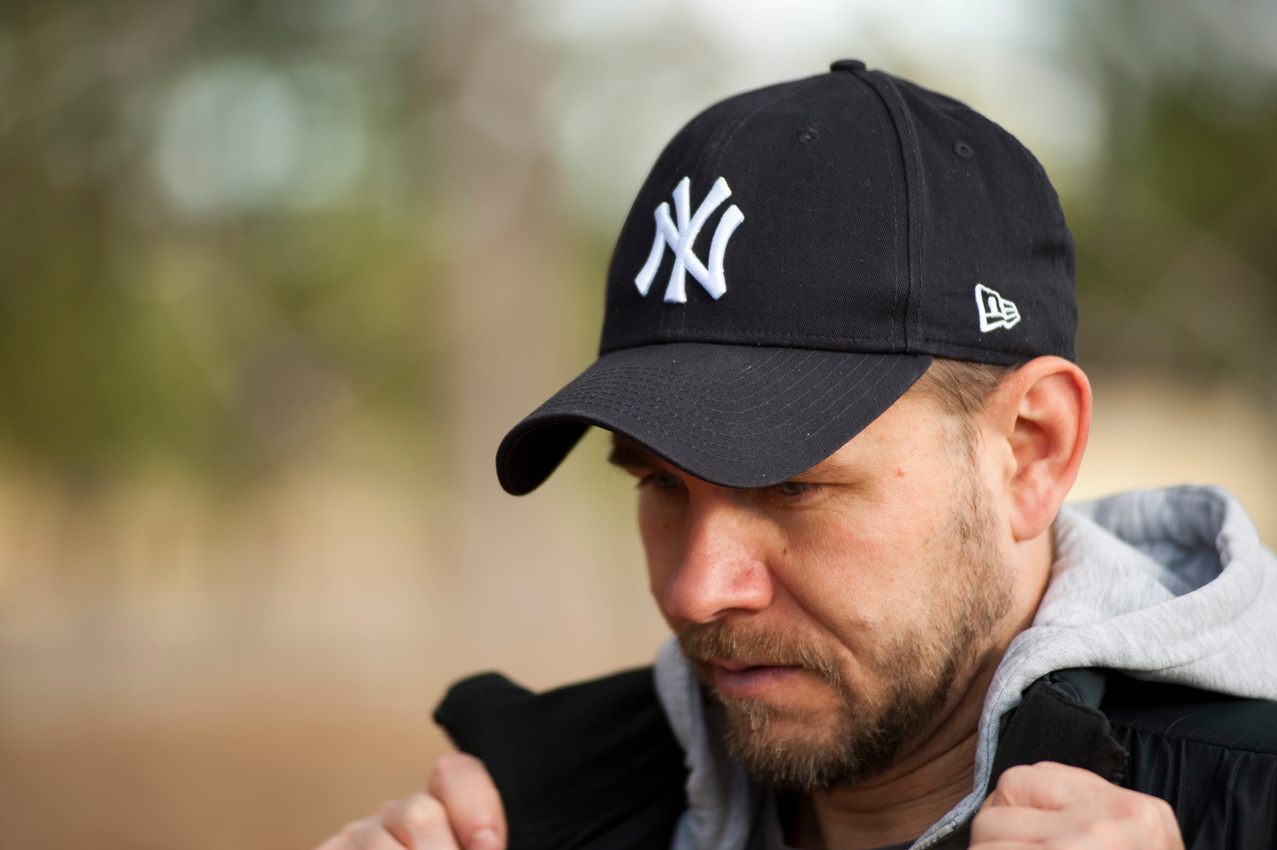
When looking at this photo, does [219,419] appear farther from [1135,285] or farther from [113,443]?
[1135,285]

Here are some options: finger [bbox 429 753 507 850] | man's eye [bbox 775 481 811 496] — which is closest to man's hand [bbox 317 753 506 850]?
finger [bbox 429 753 507 850]

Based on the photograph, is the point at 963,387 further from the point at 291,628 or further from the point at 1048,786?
the point at 291,628

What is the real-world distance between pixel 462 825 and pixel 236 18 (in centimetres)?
760

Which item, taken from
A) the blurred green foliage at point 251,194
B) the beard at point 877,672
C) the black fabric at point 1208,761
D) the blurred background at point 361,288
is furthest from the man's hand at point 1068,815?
the blurred green foliage at point 251,194

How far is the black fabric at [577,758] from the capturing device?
1724mm

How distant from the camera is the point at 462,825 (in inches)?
63.5

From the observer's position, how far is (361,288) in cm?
809

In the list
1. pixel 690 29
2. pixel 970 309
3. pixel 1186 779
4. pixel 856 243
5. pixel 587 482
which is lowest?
pixel 587 482

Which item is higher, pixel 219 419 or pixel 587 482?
pixel 219 419

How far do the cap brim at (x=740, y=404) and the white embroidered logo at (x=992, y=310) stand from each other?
100 millimetres

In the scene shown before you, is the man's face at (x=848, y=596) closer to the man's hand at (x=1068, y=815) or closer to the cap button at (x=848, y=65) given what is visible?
the man's hand at (x=1068, y=815)

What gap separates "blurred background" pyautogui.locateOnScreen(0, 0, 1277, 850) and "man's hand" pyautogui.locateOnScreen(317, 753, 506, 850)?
4.56m

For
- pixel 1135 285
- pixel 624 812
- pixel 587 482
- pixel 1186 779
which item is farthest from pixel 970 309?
pixel 1135 285

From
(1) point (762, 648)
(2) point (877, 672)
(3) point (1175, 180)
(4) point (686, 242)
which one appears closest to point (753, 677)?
(1) point (762, 648)
